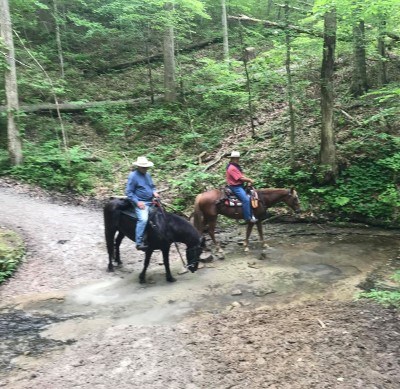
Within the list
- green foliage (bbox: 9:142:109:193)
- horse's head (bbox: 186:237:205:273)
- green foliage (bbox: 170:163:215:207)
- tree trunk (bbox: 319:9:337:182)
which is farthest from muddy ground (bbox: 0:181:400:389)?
green foliage (bbox: 9:142:109:193)

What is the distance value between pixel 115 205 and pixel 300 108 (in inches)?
398

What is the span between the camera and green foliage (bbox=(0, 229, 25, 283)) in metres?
8.25

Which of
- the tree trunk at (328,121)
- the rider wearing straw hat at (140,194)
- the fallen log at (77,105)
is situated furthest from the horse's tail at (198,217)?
the fallen log at (77,105)

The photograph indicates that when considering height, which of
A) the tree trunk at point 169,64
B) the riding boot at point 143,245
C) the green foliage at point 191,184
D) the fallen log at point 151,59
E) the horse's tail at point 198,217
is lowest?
the riding boot at point 143,245

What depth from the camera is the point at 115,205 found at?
8750 mm

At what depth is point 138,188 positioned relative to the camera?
8.41 metres

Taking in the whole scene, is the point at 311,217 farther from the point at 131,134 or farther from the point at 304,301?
the point at 131,134

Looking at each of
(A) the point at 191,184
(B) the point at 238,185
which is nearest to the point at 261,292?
(B) the point at 238,185

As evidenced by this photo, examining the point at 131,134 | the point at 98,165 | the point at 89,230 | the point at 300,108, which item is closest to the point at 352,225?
the point at 300,108

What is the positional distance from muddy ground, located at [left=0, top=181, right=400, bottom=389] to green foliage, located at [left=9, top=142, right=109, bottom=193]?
159 inches

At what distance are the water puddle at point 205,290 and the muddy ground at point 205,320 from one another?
Result: 2 centimetres

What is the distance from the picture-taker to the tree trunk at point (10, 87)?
14.0 m

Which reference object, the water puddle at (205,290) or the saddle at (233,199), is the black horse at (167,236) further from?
the saddle at (233,199)

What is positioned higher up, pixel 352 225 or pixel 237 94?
pixel 237 94
